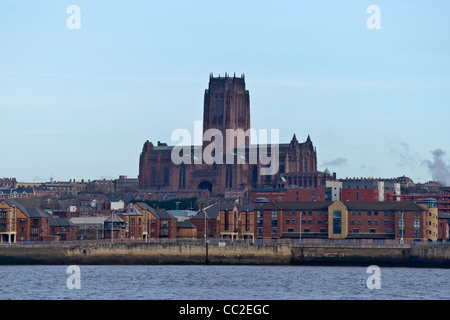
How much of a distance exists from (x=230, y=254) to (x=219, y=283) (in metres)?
33.3

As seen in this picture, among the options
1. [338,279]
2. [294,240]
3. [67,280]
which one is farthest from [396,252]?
[67,280]

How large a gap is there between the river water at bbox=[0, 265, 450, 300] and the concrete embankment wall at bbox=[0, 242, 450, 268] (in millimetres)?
3875

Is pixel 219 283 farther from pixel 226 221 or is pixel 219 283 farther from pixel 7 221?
pixel 226 221

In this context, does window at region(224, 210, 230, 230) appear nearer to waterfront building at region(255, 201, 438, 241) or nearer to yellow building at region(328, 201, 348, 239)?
waterfront building at region(255, 201, 438, 241)

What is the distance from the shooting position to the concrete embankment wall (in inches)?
4948

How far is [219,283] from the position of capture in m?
97.3

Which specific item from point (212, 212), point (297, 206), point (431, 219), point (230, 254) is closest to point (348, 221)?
point (297, 206)

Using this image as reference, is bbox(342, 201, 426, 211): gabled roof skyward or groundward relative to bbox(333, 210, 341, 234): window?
skyward

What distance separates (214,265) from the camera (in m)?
130

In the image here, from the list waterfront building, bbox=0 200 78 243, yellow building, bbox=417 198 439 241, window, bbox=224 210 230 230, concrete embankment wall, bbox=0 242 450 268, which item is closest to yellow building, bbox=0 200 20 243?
waterfront building, bbox=0 200 78 243

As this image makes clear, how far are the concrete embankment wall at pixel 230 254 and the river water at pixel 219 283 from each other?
3.88 meters

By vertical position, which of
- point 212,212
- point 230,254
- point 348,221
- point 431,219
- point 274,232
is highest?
point 212,212

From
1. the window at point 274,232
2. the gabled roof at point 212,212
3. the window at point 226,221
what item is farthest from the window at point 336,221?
the gabled roof at point 212,212
